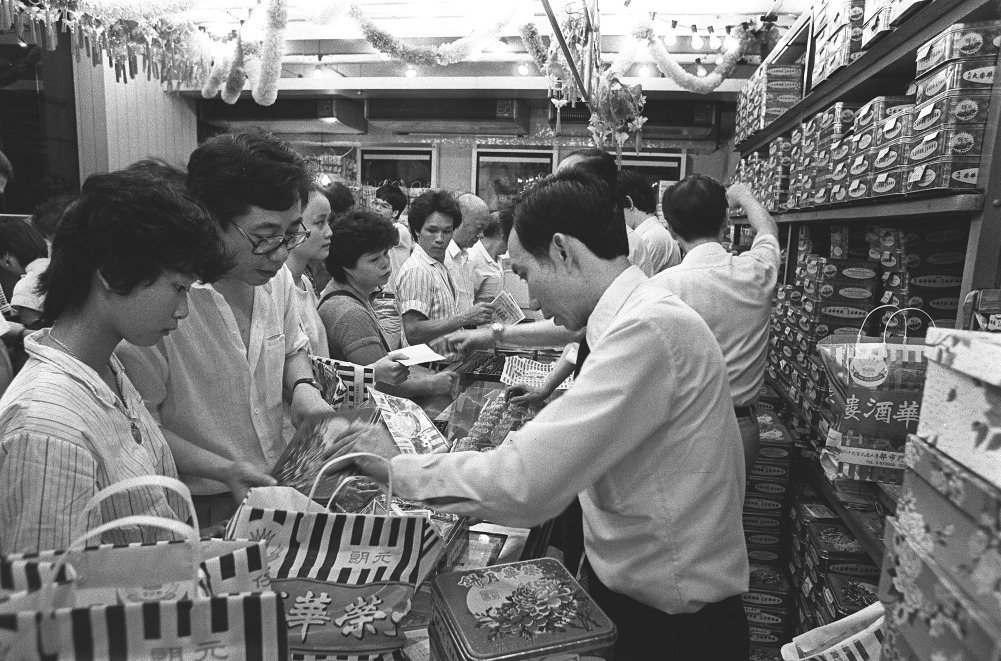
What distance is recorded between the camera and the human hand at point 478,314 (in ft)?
13.2

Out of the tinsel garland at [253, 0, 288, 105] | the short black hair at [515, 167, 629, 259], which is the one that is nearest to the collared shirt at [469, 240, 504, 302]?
the tinsel garland at [253, 0, 288, 105]

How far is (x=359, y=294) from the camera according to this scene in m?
3.18

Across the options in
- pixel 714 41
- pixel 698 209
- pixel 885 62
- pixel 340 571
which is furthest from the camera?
pixel 714 41

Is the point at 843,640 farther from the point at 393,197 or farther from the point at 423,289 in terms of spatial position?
the point at 393,197

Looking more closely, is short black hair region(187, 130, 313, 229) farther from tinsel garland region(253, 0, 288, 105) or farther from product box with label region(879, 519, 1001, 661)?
tinsel garland region(253, 0, 288, 105)

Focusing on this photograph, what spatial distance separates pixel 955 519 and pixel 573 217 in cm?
103

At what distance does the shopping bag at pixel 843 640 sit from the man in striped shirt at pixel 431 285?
2.51 m

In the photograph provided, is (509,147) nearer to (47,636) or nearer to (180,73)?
(180,73)

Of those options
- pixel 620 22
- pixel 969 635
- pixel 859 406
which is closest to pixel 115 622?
pixel 969 635

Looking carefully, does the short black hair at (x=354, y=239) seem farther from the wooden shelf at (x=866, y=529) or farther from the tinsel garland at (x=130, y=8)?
the tinsel garland at (x=130, y=8)

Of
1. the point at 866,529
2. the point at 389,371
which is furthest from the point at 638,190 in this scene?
the point at 866,529

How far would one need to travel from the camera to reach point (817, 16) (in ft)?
11.1

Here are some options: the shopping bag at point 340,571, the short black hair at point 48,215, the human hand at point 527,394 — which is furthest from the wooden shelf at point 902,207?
the short black hair at point 48,215

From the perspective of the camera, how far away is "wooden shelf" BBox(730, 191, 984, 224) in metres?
1.72
